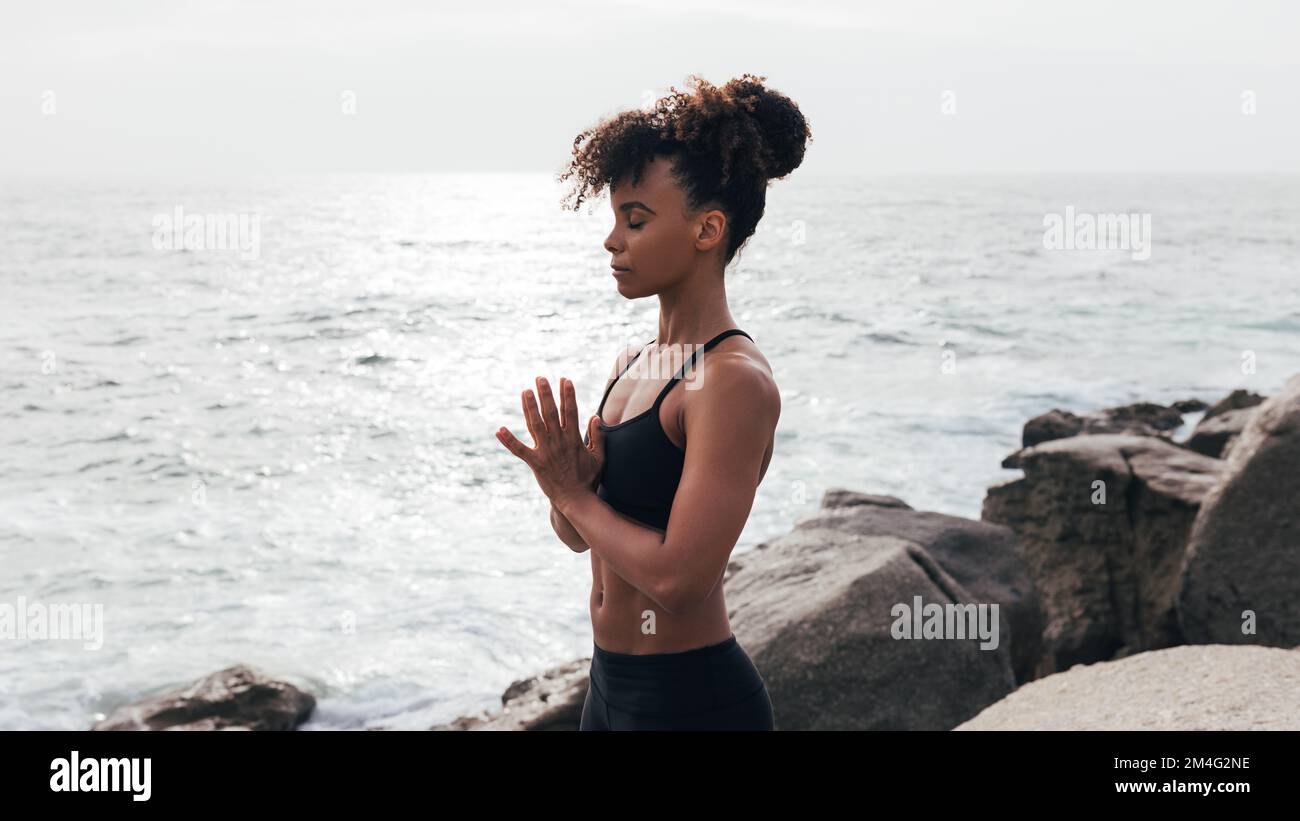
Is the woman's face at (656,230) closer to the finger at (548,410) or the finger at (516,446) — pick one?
the finger at (548,410)

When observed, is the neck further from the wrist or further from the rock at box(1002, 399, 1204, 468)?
the rock at box(1002, 399, 1204, 468)

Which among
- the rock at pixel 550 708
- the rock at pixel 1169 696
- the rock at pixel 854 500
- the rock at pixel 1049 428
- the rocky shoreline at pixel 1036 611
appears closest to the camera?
the rock at pixel 1169 696

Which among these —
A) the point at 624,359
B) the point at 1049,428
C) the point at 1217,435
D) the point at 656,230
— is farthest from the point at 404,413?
the point at 656,230

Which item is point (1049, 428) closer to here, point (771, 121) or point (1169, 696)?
point (1169, 696)

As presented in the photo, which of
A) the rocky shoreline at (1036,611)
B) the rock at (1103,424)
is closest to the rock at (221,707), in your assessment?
the rocky shoreline at (1036,611)

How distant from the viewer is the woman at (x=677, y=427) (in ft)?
7.29

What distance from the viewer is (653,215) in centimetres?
240

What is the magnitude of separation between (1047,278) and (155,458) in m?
32.5

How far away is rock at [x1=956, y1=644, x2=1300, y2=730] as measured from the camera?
16.6 feet

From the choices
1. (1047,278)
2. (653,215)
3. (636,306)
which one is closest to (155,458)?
(653,215)

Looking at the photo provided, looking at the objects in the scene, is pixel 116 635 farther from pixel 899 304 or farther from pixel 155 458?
pixel 899 304

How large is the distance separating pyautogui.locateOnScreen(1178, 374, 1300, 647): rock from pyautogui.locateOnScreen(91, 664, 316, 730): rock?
22.2 feet

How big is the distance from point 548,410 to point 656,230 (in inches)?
17.9

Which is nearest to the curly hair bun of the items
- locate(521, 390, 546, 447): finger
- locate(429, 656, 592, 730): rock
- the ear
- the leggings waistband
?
the ear
